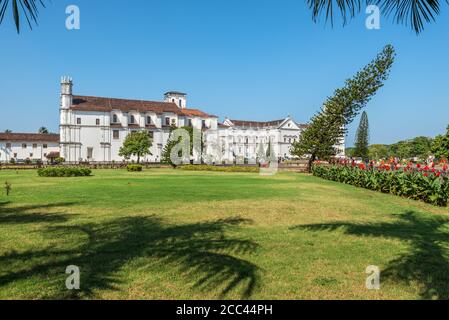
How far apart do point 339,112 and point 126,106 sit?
50.8 metres

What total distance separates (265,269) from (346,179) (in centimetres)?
1916

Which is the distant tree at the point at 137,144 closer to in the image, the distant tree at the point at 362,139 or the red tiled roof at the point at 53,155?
the red tiled roof at the point at 53,155

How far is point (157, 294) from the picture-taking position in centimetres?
416

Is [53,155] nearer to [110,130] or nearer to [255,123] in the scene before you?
[110,130]

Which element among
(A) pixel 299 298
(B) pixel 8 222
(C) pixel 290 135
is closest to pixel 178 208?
(B) pixel 8 222

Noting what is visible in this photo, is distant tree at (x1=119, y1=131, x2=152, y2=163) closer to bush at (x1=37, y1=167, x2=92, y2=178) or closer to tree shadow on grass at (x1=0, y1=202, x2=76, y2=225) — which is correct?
bush at (x1=37, y1=167, x2=92, y2=178)

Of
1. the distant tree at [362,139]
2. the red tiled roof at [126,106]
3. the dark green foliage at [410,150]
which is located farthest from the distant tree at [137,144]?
the dark green foliage at [410,150]

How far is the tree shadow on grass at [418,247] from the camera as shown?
4672 millimetres

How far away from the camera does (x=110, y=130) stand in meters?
70.5

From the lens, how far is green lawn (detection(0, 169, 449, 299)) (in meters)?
4.33

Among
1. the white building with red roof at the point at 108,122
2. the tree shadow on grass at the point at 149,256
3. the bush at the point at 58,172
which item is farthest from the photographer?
the white building with red roof at the point at 108,122

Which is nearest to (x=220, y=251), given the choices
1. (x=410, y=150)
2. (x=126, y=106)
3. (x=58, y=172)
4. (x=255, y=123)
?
(x=58, y=172)

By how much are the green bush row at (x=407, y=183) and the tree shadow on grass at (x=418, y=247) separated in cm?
305

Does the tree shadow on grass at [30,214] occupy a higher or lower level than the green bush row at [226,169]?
lower
